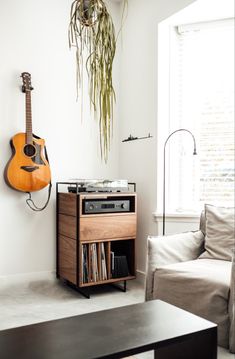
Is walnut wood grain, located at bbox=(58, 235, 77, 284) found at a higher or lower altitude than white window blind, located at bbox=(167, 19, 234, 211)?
lower

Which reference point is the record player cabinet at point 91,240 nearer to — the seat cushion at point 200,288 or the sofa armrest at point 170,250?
the sofa armrest at point 170,250

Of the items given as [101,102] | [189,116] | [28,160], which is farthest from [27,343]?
[189,116]

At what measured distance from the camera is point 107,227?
3.26 metres

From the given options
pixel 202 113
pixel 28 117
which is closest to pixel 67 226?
pixel 28 117

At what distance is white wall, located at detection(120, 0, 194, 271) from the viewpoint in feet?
11.4

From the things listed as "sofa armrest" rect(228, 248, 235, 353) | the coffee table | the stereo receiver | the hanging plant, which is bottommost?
"sofa armrest" rect(228, 248, 235, 353)

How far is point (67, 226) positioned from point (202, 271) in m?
1.35

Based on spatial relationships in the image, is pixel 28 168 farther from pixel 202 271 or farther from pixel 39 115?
pixel 202 271

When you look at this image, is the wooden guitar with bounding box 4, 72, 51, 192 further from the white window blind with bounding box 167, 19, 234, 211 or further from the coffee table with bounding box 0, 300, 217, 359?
the coffee table with bounding box 0, 300, 217, 359

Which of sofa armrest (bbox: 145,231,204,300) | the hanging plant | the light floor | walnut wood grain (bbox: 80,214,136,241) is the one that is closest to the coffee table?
the hanging plant

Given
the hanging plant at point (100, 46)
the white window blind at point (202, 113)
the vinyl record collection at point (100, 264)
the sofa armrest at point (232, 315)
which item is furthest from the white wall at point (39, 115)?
the hanging plant at point (100, 46)

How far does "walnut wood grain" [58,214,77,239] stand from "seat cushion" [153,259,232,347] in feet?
2.93

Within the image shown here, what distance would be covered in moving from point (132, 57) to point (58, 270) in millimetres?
2115

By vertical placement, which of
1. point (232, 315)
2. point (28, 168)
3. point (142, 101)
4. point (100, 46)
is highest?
point (142, 101)
